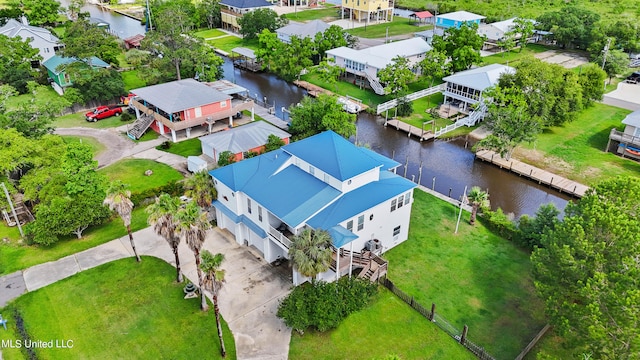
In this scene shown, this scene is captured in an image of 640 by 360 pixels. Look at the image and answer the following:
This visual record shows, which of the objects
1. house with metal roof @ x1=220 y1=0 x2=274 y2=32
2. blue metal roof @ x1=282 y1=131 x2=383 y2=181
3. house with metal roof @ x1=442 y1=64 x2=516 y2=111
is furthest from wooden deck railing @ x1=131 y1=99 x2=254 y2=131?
house with metal roof @ x1=220 y1=0 x2=274 y2=32

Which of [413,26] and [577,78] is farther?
[413,26]

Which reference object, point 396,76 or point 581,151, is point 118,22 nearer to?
point 396,76

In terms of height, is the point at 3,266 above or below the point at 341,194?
below

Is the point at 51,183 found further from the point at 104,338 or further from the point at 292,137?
the point at 292,137

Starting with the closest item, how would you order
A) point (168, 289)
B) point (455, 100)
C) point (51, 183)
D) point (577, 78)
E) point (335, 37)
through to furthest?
point (168, 289), point (51, 183), point (577, 78), point (455, 100), point (335, 37)

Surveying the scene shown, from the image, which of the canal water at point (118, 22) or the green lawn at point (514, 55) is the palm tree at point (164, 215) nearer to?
the green lawn at point (514, 55)

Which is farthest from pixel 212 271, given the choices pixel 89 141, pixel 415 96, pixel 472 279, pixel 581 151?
pixel 415 96

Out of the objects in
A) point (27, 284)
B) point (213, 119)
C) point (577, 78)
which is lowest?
point (27, 284)

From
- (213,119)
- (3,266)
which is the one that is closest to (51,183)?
(3,266)
